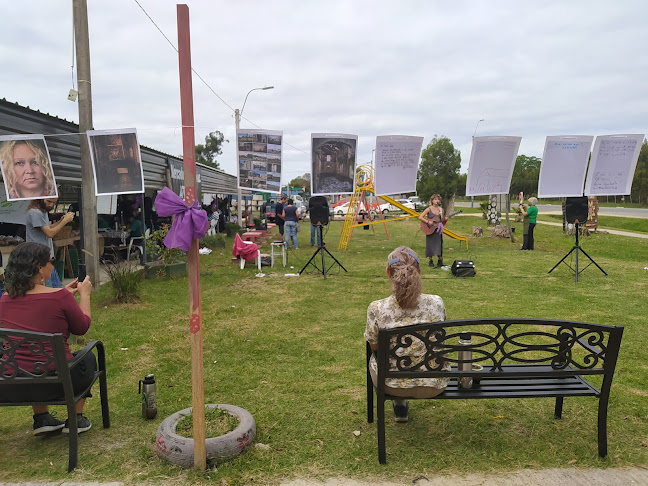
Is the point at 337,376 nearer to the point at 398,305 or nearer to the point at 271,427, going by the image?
the point at 271,427

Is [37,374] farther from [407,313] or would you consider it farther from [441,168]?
[441,168]

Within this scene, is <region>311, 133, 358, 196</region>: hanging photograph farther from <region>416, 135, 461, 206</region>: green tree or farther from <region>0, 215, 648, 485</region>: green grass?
<region>416, 135, 461, 206</region>: green tree

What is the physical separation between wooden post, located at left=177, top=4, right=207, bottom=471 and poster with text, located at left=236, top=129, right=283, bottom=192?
498cm

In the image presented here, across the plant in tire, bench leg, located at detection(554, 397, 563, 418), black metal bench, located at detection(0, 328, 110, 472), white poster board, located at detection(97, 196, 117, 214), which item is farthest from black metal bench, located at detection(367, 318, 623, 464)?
white poster board, located at detection(97, 196, 117, 214)

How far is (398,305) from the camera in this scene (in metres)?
3.15

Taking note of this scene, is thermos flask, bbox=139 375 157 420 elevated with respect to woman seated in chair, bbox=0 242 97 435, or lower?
lower

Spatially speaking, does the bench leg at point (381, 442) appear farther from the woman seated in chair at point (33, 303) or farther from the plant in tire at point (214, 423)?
the woman seated in chair at point (33, 303)

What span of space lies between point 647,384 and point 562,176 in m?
5.98

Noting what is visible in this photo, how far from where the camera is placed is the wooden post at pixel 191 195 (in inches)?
106

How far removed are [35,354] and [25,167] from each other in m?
4.14

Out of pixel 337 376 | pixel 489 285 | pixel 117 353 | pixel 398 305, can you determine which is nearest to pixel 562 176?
pixel 489 285

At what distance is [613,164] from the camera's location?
366 inches

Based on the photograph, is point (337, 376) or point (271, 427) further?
point (337, 376)

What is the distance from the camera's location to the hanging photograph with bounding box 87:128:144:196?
5.78m
